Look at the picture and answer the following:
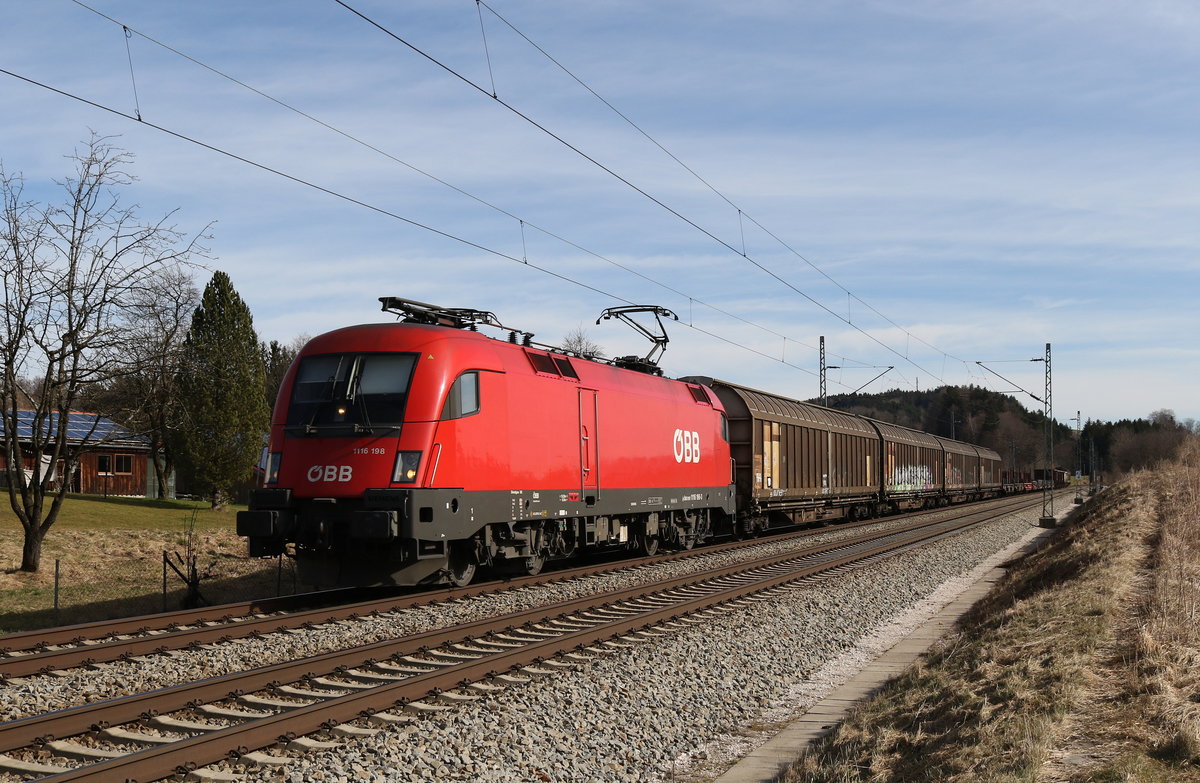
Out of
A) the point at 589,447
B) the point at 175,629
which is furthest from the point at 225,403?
the point at 175,629

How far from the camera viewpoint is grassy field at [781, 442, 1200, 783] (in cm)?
589

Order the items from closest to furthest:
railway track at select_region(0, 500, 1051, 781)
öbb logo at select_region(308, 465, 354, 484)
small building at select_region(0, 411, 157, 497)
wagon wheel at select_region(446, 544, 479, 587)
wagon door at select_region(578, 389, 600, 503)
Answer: railway track at select_region(0, 500, 1051, 781) < öbb logo at select_region(308, 465, 354, 484) < wagon wheel at select_region(446, 544, 479, 587) < wagon door at select_region(578, 389, 600, 503) < small building at select_region(0, 411, 157, 497)

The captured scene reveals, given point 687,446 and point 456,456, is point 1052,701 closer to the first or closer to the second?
point 456,456

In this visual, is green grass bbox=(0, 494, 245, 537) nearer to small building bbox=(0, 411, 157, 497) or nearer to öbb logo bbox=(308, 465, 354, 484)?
small building bbox=(0, 411, 157, 497)

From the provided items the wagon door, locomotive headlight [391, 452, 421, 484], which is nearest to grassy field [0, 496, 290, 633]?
locomotive headlight [391, 452, 421, 484]

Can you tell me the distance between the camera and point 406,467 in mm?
13484

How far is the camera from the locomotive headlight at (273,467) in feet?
46.3

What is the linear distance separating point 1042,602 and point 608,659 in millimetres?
5153

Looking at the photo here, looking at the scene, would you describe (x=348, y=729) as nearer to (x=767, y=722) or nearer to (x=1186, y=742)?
(x=767, y=722)

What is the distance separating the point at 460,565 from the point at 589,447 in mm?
3779

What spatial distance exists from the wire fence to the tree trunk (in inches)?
19.4

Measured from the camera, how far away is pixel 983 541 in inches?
1118

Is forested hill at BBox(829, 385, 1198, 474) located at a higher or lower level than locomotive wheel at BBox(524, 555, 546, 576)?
higher

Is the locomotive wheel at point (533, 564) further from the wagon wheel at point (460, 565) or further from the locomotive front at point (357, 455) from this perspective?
the locomotive front at point (357, 455)
